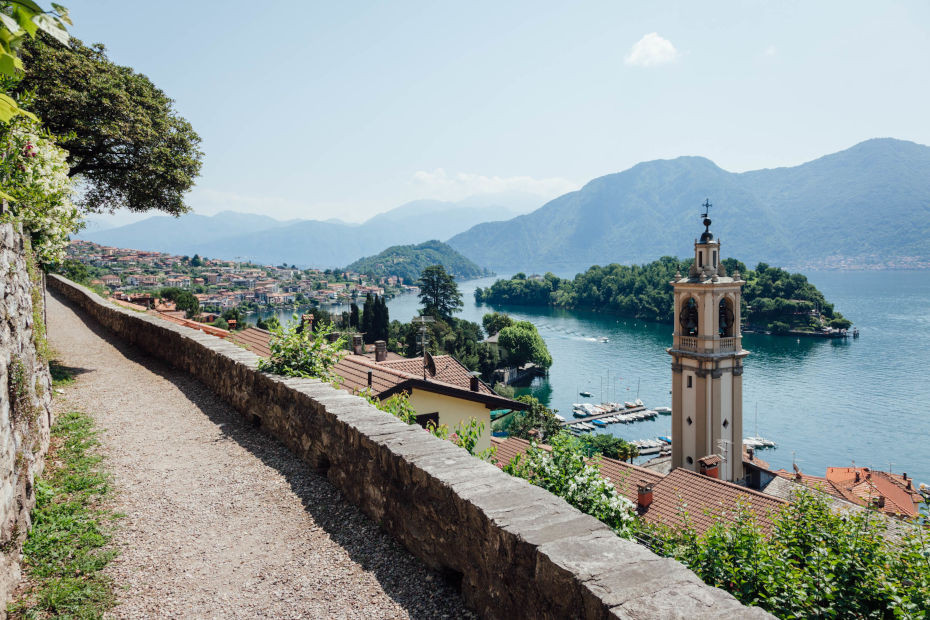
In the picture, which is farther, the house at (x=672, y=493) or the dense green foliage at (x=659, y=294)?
the dense green foliage at (x=659, y=294)

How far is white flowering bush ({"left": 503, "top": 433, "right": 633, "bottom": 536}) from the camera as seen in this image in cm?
396

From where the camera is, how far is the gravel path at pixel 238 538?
2.78 metres

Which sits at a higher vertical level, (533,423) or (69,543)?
(69,543)

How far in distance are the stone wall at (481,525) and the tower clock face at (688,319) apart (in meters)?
24.1

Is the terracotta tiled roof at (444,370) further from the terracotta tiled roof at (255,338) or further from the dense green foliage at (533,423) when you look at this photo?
the dense green foliage at (533,423)

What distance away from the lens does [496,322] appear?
80125mm

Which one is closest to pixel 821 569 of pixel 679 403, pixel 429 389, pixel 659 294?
pixel 429 389

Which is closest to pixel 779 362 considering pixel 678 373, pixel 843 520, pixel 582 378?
pixel 582 378

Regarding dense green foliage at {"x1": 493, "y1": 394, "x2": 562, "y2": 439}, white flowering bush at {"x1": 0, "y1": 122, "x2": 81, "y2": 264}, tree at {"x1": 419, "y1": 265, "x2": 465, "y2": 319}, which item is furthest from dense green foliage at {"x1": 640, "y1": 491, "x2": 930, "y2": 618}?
tree at {"x1": 419, "y1": 265, "x2": 465, "y2": 319}

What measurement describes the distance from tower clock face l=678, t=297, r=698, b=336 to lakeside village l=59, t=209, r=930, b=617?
5 centimetres

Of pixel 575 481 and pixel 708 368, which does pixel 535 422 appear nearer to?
pixel 708 368

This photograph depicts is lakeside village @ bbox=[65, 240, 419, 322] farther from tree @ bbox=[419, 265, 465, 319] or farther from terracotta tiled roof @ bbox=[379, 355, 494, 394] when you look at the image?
terracotta tiled roof @ bbox=[379, 355, 494, 394]

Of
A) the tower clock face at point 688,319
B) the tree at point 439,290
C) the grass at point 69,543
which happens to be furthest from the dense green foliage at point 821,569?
the tree at point 439,290

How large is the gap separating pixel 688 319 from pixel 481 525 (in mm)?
25863
